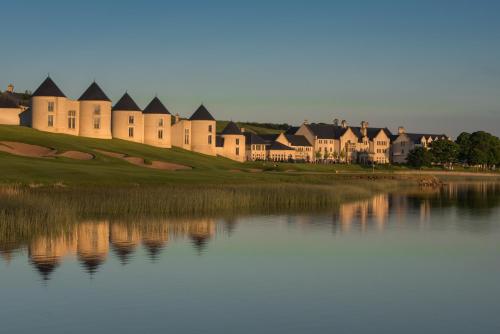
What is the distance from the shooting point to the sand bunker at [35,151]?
3415 inches

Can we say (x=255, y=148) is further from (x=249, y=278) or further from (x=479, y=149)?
(x=249, y=278)

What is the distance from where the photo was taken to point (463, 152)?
583 ft

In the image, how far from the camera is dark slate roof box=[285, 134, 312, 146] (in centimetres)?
17512

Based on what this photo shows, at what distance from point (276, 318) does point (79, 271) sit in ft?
33.7

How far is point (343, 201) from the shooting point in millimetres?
65938

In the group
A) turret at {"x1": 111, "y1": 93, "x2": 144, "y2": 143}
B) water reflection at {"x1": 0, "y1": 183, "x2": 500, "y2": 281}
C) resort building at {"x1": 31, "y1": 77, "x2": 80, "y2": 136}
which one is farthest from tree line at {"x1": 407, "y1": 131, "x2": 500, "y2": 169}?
water reflection at {"x1": 0, "y1": 183, "x2": 500, "y2": 281}

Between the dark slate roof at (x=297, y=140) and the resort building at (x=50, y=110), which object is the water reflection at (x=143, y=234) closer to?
the resort building at (x=50, y=110)

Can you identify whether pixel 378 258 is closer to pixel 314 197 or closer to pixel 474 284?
pixel 474 284

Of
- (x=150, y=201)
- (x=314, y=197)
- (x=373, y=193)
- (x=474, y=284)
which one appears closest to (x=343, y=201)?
(x=314, y=197)

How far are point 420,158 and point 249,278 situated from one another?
140620 millimetres

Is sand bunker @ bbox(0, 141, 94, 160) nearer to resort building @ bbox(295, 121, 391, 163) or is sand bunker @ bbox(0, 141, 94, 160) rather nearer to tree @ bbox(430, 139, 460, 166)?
resort building @ bbox(295, 121, 391, 163)

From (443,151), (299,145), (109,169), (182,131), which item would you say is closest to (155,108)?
(182,131)

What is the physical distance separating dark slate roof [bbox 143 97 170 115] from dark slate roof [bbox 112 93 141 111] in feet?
8.69

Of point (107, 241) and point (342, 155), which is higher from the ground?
point (342, 155)
